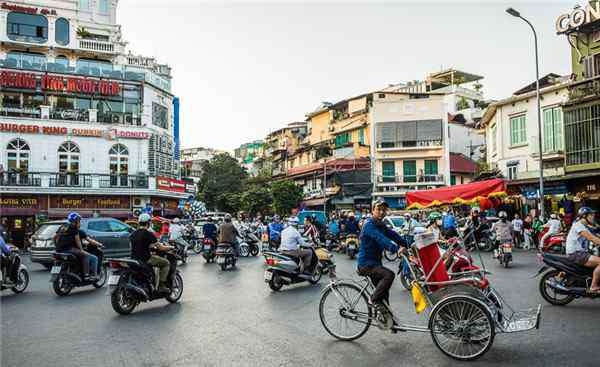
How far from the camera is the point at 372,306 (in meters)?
6.33

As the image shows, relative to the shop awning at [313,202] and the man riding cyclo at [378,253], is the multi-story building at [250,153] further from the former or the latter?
the man riding cyclo at [378,253]

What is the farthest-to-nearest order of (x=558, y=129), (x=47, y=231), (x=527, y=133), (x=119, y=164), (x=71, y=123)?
(x=119, y=164)
(x=71, y=123)
(x=527, y=133)
(x=558, y=129)
(x=47, y=231)

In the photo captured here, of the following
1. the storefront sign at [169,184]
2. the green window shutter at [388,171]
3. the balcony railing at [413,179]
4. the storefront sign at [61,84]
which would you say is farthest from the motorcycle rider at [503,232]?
the green window shutter at [388,171]

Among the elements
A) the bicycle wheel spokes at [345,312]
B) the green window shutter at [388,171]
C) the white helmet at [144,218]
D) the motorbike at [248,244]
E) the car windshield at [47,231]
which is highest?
the green window shutter at [388,171]

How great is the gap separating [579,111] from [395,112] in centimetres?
2479

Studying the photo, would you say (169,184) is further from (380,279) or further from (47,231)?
(380,279)

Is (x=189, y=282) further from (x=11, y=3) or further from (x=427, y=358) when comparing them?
(x=11, y=3)

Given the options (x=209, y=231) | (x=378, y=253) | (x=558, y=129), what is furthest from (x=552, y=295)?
(x=558, y=129)

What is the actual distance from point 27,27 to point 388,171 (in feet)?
105

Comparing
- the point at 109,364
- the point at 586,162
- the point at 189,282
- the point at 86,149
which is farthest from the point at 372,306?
the point at 86,149

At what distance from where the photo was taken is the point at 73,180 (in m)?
35.0

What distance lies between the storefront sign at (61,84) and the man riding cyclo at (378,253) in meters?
34.3

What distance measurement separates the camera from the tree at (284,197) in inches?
1975

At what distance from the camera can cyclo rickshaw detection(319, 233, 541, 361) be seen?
18.4ft
